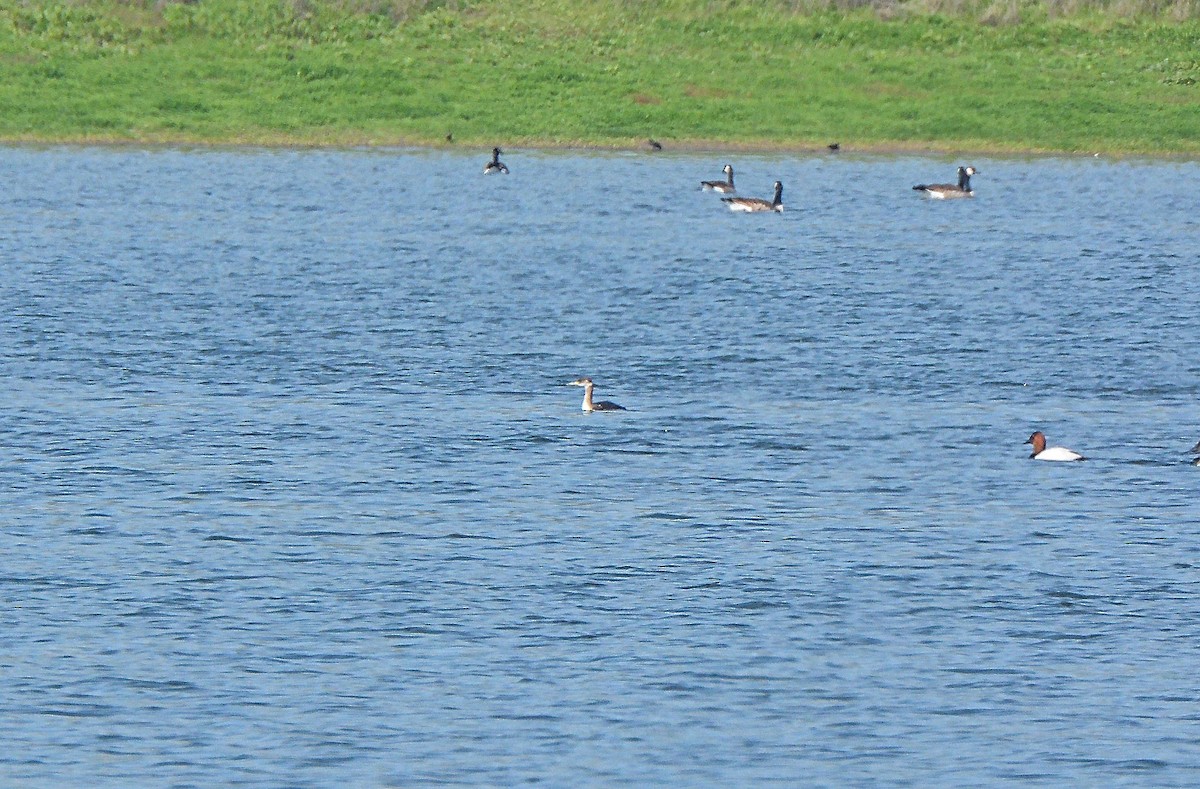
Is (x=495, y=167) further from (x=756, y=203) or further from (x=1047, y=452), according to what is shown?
(x=1047, y=452)

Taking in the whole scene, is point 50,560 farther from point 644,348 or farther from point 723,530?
point 644,348

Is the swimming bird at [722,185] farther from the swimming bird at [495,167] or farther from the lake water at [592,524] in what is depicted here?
the lake water at [592,524]

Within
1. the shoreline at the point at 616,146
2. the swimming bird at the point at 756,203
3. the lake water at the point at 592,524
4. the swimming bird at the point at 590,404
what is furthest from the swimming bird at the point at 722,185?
the swimming bird at the point at 590,404

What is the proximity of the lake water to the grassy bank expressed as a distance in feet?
82.2

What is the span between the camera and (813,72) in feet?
248

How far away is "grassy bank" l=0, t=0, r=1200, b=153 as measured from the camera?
71.6 metres

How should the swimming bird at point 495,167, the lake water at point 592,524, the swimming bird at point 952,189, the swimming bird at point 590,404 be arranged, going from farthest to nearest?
1. the swimming bird at point 495,167
2. the swimming bird at point 952,189
3. the swimming bird at point 590,404
4. the lake water at point 592,524

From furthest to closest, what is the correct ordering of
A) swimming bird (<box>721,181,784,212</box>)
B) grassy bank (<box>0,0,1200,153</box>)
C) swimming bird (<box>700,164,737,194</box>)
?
grassy bank (<box>0,0,1200,153</box>) < swimming bird (<box>700,164,737,194</box>) < swimming bird (<box>721,181,784,212</box>)

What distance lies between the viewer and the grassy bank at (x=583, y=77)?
2817 inches

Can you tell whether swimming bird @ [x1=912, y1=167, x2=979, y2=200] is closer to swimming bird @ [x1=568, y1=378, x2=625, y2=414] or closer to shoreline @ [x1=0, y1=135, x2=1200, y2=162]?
shoreline @ [x1=0, y1=135, x2=1200, y2=162]

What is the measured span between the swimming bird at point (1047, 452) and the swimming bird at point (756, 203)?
104 feet

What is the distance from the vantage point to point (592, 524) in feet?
73.4

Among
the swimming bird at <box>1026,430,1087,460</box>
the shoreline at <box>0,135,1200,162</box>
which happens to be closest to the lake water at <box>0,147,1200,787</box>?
the swimming bird at <box>1026,430,1087,460</box>

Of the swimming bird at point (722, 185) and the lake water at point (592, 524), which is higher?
the swimming bird at point (722, 185)
